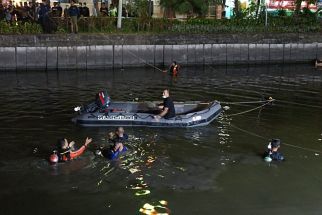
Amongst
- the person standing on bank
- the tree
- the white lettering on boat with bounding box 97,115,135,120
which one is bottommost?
the white lettering on boat with bounding box 97,115,135,120

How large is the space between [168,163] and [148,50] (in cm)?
1764

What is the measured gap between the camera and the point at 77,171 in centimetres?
1258

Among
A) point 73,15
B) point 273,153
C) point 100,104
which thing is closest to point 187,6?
point 73,15

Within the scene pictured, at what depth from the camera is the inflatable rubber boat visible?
16516 mm

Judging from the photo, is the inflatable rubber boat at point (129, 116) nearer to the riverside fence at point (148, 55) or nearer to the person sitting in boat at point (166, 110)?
the person sitting in boat at point (166, 110)

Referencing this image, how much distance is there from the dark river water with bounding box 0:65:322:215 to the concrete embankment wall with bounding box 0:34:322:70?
5.48m

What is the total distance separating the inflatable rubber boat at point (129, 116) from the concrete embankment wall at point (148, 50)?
12.1 meters

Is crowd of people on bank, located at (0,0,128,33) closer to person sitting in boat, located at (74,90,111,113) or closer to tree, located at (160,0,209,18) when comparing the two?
tree, located at (160,0,209,18)

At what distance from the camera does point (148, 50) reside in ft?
98.9

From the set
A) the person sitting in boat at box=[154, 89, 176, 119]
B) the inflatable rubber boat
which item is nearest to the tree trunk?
the inflatable rubber boat

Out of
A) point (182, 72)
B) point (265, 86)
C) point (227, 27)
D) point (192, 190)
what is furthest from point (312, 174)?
point (227, 27)

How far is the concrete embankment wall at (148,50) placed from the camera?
91.9 feet

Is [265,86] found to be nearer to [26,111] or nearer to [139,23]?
[139,23]

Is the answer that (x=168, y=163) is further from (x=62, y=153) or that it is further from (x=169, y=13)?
(x=169, y=13)
